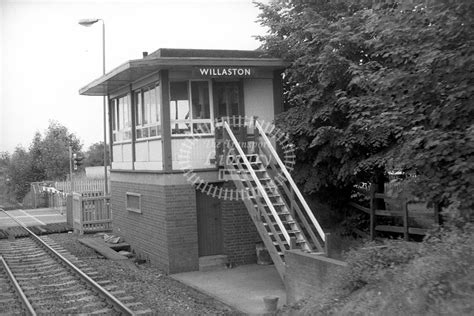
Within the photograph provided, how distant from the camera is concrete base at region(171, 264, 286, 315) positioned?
9.98 metres

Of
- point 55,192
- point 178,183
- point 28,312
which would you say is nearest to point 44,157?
point 55,192

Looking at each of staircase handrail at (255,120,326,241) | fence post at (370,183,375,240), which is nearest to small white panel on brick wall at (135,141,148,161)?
staircase handrail at (255,120,326,241)

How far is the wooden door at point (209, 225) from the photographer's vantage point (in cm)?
1374

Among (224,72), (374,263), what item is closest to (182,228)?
(224,72)

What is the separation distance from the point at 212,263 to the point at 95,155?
87252mm

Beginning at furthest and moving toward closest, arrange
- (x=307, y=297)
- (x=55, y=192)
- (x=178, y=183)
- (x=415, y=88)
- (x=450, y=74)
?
(x=55, y=192) < (x=178, y=183) < (x=307, y=297) < (x=415, y=88) < (x=450, y=74)

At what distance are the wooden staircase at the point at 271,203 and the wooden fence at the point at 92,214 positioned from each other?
9.10 meters

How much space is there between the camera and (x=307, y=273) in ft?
29.2

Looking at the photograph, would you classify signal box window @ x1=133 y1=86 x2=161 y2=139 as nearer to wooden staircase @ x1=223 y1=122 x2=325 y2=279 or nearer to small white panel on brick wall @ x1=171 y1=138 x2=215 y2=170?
small white panel on brick wall @ x1=171 y1=138 x2=215 y2=170

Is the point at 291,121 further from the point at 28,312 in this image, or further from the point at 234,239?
the point at 28,312

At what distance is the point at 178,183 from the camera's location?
43.8ft

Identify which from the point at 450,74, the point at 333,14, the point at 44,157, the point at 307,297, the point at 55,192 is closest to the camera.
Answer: the point at 450,74

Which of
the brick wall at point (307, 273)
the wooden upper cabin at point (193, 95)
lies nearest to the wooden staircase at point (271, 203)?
the brick wall at point (307, 273)

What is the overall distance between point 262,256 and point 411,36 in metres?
7.99
